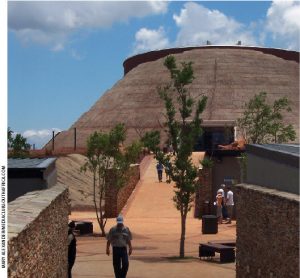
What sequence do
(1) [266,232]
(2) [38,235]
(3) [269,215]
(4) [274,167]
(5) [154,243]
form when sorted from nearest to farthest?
(2) [38,235]
(3) [269,215]
(1) [266,232]
(4) [274,167]
(5) [154,243]

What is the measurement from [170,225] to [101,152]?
15.1 feet

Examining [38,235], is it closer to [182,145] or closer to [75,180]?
[182,145]

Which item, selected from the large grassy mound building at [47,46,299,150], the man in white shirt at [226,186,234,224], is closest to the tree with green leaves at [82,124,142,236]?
the man in white shirt at [226,186,234,224]

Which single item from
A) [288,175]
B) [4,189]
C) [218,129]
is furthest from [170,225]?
[218,129]

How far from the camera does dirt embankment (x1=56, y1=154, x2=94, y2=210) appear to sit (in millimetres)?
33812

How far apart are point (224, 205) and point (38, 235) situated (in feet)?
61.7

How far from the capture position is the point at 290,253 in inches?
344

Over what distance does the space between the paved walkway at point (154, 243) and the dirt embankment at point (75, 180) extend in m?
1.53

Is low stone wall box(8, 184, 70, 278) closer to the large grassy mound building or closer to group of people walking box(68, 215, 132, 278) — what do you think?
group of people walking box(68, 215, 132, 278)

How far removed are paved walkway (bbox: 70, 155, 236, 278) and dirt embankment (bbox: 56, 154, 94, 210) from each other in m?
1.53

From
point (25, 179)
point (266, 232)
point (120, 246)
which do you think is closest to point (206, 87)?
point (25, 179)

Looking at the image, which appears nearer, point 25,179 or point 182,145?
point 25,179

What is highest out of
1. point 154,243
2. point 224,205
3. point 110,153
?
point 110,153

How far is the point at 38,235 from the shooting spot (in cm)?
852
